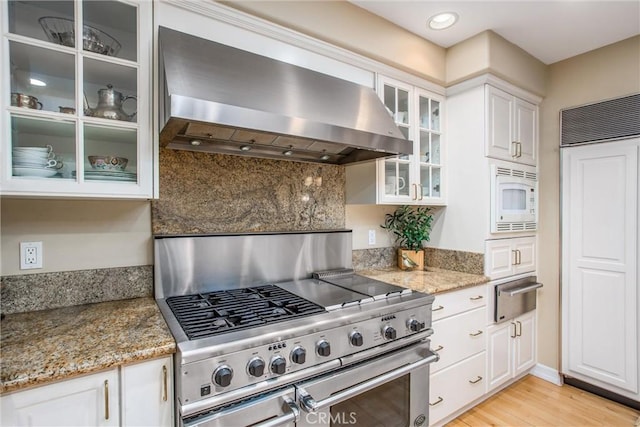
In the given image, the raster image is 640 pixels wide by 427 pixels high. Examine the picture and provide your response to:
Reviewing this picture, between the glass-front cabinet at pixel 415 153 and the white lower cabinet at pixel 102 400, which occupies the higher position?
the glass-front cabinet at pixel 415 153

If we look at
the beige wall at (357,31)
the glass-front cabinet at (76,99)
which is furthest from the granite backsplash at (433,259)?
the glass-front cabinet at (76,99)

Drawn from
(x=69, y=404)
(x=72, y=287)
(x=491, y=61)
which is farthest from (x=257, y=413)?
(x=491, y=61)

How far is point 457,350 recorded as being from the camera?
80.7 inches

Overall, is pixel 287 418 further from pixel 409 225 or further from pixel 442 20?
pixel 442 20

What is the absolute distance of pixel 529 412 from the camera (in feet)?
7.30

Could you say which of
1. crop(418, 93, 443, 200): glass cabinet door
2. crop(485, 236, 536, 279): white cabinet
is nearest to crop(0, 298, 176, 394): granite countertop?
crop(418, 93, 443, 200): glass cabinet door

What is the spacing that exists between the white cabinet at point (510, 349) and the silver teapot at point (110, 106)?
100 inches

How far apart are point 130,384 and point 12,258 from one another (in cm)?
81

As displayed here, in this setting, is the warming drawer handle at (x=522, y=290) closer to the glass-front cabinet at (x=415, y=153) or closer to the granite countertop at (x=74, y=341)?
the glass-front cabinet at (x=415, y=153)

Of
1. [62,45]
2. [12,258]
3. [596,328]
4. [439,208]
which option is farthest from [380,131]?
[596,328]

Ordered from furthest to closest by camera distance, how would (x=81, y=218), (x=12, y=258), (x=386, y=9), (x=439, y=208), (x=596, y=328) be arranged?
(x=439, y=208) → (x=596, y=328) → (x=386, y=9) → (x=81, y=218) → (x=12, y=258)

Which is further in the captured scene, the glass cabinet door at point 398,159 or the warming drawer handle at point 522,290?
the warming drawer handle at point 522,290

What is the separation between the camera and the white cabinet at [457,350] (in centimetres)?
194

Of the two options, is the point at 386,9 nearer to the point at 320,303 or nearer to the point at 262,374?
the point at 320,303
